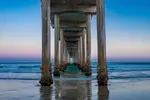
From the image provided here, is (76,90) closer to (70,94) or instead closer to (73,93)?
(73,93)

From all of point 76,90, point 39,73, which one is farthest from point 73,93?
point 39,73

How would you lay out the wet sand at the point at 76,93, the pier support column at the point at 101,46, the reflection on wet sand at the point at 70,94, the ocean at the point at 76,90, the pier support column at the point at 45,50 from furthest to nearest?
the pier support column at the point at 101,46 → the pier support column at the point at 45,50 → the ocean at the point at 76,90 → the wet sand at the point at 76,93 → the reflection on wet sand at the point at 70,94

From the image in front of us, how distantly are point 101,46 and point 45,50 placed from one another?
3.49 metres

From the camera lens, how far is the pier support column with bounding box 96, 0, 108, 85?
1587 centimetres

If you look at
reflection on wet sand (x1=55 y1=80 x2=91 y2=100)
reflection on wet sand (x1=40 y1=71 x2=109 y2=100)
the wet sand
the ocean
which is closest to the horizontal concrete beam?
the ocean

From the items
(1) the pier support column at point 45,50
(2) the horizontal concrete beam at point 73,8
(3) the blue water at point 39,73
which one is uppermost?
(2) the horizontal concrete beam at point 73,8

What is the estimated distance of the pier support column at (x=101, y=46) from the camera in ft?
52.1

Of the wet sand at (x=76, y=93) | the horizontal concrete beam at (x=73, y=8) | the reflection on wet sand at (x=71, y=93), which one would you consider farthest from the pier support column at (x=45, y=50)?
the horizontal concrete beam at (x=73, y=8)

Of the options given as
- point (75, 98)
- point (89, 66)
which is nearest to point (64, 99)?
point (75, 98)

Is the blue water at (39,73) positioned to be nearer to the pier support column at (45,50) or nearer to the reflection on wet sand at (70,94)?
the pier support column at (45,50)

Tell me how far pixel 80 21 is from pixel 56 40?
1144cm

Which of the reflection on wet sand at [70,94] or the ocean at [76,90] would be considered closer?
the reflection on wet sand at [70,94]

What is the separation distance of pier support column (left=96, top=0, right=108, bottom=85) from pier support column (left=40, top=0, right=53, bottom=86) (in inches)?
119

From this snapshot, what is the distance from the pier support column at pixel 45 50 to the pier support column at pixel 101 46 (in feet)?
9.93
